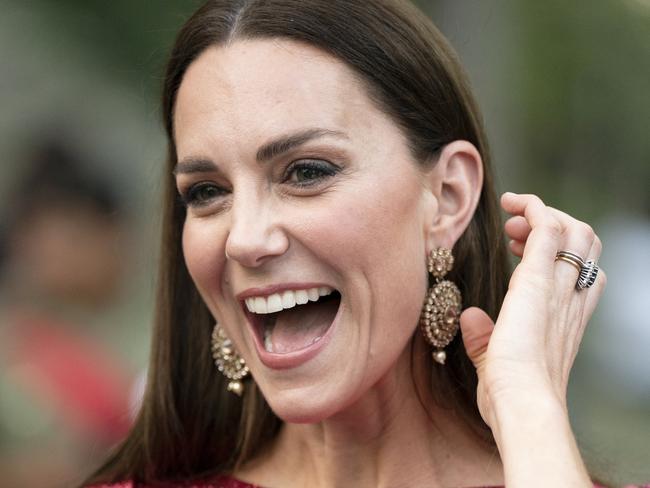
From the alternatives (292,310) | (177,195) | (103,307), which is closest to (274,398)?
(292,310)

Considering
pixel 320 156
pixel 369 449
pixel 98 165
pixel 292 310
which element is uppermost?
pixel 98 165

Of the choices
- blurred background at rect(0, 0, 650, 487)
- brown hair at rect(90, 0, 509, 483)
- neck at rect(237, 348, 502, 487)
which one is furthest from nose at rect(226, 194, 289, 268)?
blurred background at rect(0, 0, 650, 487)

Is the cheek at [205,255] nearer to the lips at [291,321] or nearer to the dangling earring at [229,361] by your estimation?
the lips at [291,321]

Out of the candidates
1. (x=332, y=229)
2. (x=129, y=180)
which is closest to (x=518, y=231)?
(x=332, y=229)

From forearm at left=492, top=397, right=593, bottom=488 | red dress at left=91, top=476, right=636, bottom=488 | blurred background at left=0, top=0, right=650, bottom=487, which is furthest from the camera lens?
blurred background at left=0, top=0, right=650, bottom=487

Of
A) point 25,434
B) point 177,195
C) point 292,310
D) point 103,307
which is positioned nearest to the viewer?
point 292,310

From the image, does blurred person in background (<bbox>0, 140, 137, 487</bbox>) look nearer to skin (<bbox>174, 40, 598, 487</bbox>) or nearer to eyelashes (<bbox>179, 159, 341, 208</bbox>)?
skin (<bbox>174, 40, 598, 487</bbox>)

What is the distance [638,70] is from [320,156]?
12.1 ft

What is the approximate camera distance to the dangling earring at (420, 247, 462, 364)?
2969 mm

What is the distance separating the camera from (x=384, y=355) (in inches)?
112

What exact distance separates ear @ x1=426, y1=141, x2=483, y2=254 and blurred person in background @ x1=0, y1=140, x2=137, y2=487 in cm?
192

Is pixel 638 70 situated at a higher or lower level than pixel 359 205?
higher

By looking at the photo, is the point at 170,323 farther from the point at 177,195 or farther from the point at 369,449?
the point at 369,449

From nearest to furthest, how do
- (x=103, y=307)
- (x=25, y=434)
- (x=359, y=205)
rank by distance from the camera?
(x=359, y=205) → (x=25, y=434) → (x=103, y=307)
